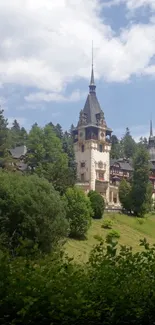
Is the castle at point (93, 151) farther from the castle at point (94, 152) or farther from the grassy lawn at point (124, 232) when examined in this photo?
the grassy lawn at point (124, 232)

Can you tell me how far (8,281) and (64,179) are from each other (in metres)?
47.0

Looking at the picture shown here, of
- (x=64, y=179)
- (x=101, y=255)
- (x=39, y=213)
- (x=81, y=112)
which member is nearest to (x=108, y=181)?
(x=81, y=112)

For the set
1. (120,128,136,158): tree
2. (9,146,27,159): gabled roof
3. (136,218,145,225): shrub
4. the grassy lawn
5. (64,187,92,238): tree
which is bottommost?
the grassy lawn

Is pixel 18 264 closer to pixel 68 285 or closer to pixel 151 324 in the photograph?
pixel 68 285

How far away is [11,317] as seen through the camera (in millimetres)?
6723

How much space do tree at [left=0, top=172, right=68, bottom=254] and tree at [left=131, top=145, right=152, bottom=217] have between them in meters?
30.5

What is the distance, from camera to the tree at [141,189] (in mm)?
62469

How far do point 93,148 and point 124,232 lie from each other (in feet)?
96.7

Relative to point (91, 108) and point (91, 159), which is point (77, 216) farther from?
point (91, 108)

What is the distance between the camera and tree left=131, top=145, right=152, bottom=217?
62.5 m

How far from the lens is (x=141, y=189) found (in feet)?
206

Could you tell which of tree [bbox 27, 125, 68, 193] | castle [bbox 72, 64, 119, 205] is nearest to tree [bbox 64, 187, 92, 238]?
tree [bbox 27, 125, 68, 193]

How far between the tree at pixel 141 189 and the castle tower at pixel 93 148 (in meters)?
13.0

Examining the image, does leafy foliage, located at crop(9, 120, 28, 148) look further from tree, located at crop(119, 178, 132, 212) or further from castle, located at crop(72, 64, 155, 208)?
tree, located at crop(119, 178, 132, 212)
